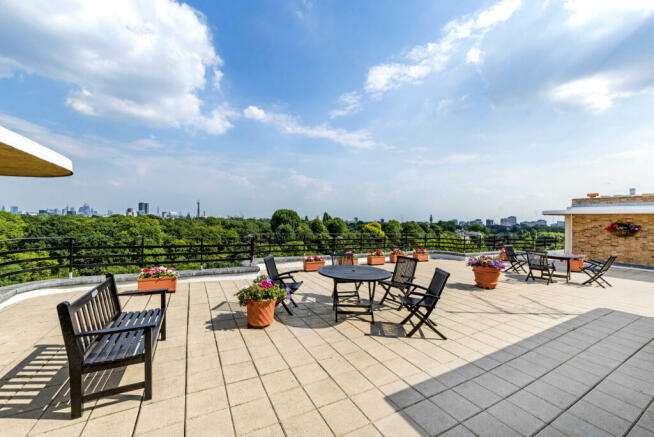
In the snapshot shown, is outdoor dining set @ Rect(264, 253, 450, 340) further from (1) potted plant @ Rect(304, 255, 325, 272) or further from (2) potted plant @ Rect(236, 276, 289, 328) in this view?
(1) potted plant @ Rect(304, 255, 325, 272)

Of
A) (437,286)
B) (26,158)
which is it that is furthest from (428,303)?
(26,158)

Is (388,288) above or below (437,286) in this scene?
below

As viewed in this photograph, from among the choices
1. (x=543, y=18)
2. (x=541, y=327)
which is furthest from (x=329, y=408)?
(x=543, y=18)

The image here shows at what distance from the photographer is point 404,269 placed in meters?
4.66

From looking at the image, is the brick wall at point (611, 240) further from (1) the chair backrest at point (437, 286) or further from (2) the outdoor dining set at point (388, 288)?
(1) the chair backrest at point (437, 286)

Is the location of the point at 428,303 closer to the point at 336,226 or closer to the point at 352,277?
the point at 352,277

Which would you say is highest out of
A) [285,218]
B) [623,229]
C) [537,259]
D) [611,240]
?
[285,218]

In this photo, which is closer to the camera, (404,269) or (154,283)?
(404,269)

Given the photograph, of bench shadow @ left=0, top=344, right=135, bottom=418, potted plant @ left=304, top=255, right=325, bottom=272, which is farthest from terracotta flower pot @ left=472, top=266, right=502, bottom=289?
bench shadow @ left=0, top=344, right=135, bottom=418

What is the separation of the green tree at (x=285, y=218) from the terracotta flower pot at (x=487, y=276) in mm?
30053

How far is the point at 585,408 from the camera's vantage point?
2018 mm

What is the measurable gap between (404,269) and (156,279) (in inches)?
→ 182

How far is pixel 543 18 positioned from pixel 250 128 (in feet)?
42.8

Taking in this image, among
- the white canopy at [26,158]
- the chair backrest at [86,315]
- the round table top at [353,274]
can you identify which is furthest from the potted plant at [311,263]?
the white canopy at [26,158]
